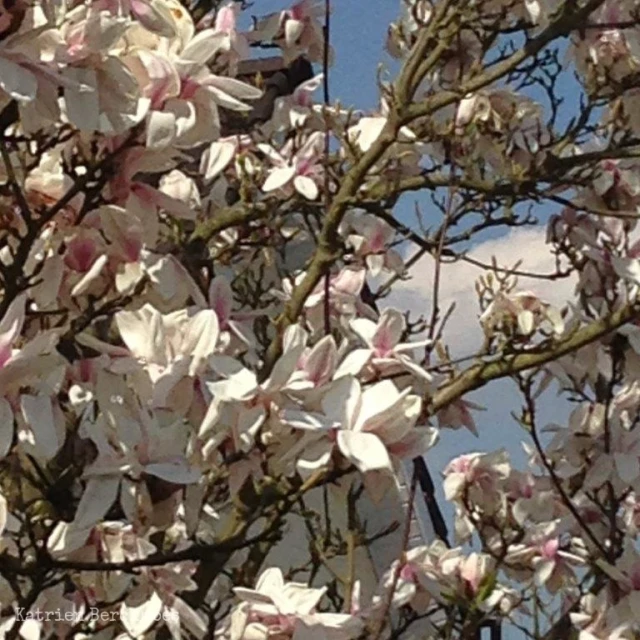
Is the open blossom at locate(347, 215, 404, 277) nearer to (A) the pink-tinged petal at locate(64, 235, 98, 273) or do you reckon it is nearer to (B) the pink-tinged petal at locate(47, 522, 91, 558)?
(A) the pink-tinged petal at locate(64, 235, 98, 273)

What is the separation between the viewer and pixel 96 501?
1376 mm

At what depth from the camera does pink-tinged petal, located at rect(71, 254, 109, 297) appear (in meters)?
1.55

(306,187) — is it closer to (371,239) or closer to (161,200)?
(371,239)

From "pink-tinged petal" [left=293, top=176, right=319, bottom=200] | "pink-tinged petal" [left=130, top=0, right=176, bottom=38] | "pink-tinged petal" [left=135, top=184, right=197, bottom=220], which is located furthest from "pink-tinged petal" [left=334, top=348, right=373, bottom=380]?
"pink-tinged petal" [left=293, top=176, right=319, bottom=200]

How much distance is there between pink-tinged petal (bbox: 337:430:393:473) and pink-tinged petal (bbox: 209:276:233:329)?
419 millimetres

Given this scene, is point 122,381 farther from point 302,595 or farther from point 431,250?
point 431,250

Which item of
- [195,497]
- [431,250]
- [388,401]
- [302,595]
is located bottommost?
[302,595]

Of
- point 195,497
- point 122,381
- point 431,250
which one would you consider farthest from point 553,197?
point 122,381

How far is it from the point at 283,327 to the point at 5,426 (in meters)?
0.92

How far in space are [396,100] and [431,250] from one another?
0.29 m

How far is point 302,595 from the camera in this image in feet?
5.28

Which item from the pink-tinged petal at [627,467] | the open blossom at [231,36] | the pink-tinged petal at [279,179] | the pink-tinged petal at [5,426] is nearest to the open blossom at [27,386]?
the pink-tinged petal at [5,426]

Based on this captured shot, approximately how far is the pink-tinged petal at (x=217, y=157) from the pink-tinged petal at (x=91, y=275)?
2.10ft

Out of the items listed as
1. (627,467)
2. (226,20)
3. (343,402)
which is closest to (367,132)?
(226,20)
